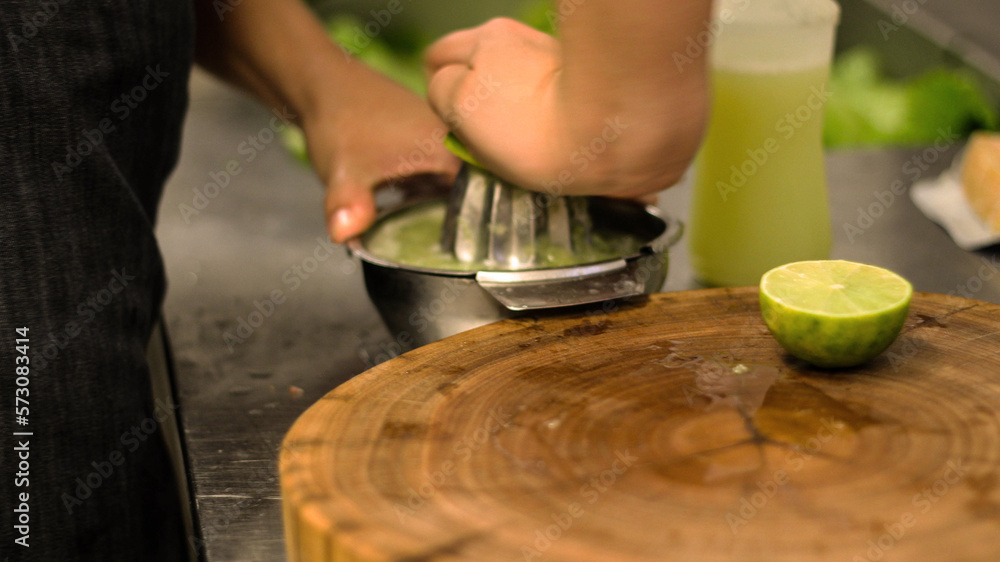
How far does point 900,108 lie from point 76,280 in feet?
5.70

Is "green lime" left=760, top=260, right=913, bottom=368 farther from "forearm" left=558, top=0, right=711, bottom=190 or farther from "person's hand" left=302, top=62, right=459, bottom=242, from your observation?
"person's hand" left=302, top=62, right=459, bottom=242

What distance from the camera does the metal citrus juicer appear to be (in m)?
0.86

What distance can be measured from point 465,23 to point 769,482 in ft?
7.46

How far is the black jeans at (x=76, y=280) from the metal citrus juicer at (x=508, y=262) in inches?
9.9

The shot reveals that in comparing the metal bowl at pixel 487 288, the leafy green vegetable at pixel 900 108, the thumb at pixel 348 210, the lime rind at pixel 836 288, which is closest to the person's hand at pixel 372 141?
the thumb at pixel 348 210

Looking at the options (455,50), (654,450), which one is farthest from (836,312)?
(455,50)

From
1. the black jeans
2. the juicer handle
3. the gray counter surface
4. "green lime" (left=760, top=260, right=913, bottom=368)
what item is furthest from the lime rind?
the black jeans

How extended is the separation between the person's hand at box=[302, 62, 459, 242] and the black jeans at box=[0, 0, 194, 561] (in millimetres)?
247

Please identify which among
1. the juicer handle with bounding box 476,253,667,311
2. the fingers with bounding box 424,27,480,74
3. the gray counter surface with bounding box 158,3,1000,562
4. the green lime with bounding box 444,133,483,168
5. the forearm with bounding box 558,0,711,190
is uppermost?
the forearm with bounding box 558,0,711,190

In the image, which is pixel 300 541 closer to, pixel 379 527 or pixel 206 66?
pixel 379 527

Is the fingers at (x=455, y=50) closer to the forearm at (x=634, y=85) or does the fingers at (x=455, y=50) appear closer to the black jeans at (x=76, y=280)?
the forearm at (x=634, y=85)

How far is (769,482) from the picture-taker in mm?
604

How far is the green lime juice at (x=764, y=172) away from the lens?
1148mm

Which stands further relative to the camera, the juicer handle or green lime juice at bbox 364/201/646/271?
green lime juice at bbox 364/201/646/271
